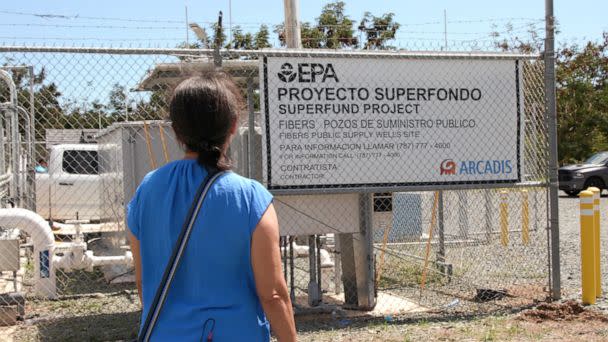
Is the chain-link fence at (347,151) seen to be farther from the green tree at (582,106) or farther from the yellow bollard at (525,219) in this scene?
the green tree at (582,106)

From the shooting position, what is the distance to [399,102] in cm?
669

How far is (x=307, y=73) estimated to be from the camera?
252 inches

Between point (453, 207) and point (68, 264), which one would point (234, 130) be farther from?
point (453, 207)

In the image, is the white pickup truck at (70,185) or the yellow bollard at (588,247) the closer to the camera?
the yellow bollard at (588,247)

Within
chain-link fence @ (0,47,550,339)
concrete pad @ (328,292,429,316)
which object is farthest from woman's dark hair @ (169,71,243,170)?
concrete pad @ (328,292,429,316)

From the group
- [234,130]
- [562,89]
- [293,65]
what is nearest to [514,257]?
[293,65]

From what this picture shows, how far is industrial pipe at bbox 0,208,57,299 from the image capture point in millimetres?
6973

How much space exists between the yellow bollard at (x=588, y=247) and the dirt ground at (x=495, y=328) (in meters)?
0.24

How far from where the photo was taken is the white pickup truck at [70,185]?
→ 14.1 meters

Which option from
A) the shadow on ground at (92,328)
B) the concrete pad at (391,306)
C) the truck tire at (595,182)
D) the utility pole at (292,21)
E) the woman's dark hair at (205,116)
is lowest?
the truck tire at (595,182)

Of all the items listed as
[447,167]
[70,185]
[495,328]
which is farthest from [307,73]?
[70,185]

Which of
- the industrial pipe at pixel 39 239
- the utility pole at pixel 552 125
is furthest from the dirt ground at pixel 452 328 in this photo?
the industrial pipe at pixel 39 239

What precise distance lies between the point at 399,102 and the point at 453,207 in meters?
11.2

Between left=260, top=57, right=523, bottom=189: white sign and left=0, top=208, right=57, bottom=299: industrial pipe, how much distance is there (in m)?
2.30
